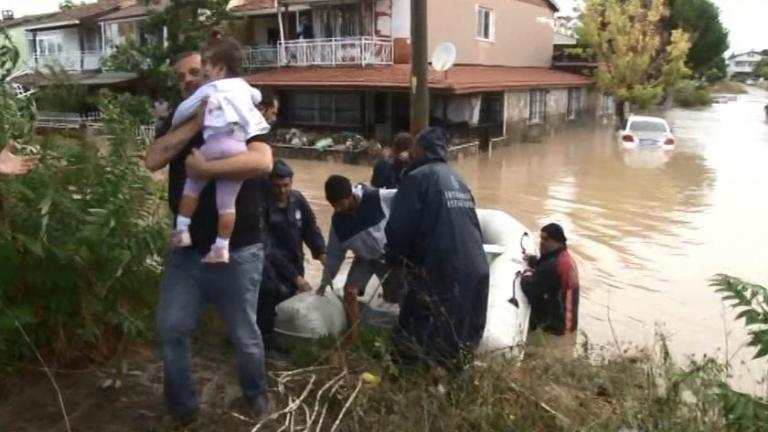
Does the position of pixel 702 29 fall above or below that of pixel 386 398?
above

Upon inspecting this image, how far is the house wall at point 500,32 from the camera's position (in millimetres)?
26627

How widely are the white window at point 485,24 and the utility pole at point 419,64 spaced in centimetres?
2026

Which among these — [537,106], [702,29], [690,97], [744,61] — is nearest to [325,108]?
[537,106]

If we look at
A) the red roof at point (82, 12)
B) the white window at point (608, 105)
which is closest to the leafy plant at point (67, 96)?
the red roof at point (82, 12)

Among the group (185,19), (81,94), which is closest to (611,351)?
(185,19)

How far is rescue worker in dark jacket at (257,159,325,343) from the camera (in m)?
4.85

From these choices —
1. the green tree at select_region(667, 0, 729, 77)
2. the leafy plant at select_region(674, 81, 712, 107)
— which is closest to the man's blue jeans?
the green tree at select_region(667, 0, 729, 77)

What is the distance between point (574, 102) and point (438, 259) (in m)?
32.7

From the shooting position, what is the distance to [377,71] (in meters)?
23.5

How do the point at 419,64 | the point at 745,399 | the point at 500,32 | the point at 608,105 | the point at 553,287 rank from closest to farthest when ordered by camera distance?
1. the point at 745,399
2. the point at 553,287
3. the point at 419,64
4. the point at 500,32
5. the point at 608,105

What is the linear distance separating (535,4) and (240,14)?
14.5 meters

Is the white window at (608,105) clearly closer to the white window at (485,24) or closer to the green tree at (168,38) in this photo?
the white window at (485,24)

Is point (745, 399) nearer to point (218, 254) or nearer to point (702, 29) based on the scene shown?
point (218, 254)

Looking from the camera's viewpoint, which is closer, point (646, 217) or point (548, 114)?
point (646, 217)
